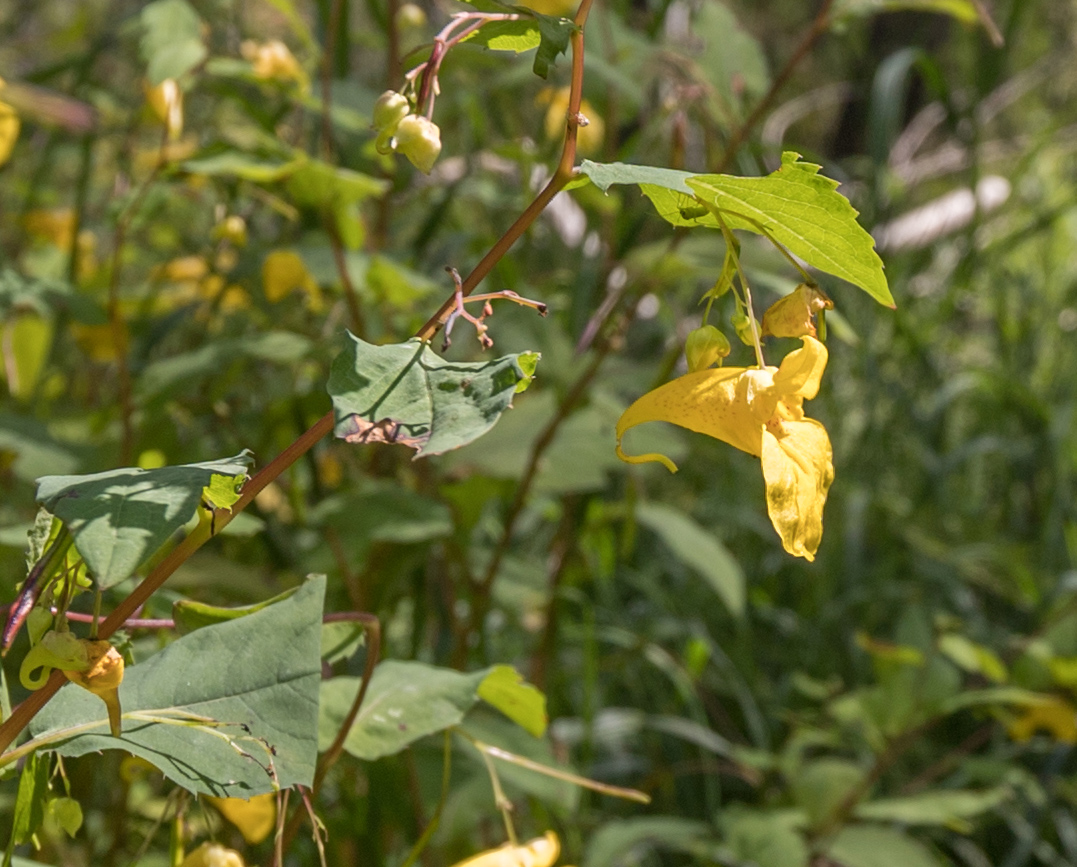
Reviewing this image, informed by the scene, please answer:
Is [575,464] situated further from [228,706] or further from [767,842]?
[228,706]

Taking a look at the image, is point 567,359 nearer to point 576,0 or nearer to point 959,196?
point 576,0

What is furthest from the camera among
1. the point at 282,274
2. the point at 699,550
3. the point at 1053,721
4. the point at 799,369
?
the point at 1053,721

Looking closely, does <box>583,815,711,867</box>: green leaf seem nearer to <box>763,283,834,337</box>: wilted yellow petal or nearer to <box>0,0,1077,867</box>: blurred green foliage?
<box>0,0,1077,867</box>: blurred green foliage

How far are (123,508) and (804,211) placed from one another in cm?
25

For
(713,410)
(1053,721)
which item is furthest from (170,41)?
(1053,721)

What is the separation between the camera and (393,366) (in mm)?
348

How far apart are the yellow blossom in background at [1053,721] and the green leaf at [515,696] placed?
83 centimetres

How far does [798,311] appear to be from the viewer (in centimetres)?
41

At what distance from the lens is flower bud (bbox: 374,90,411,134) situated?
38cm

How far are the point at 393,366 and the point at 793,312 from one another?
0.17 meters

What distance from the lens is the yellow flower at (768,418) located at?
1.25 feet

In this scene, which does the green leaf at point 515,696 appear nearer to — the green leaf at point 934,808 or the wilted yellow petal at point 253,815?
the wilted yellow petal at point 253,815

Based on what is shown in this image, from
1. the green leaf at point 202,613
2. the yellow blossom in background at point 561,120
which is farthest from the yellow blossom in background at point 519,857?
the yellow blossom in background at point 561,120

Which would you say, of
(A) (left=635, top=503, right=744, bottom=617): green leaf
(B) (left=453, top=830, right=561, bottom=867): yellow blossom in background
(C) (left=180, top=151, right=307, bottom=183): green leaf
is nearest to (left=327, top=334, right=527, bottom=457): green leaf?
(B) (left=453, top=830, right=561, bottom=867): yellow blossom in background
